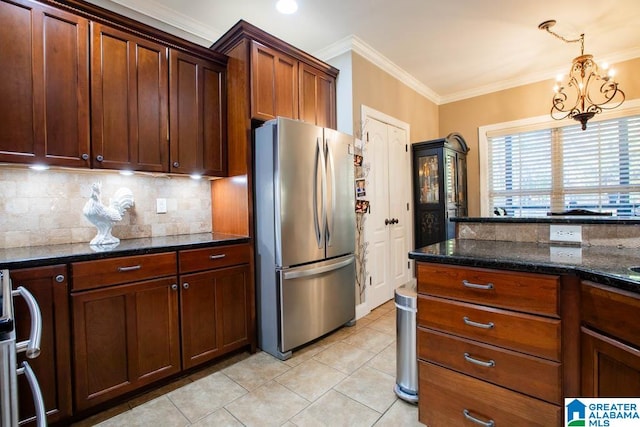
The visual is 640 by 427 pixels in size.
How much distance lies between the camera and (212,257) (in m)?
2.21

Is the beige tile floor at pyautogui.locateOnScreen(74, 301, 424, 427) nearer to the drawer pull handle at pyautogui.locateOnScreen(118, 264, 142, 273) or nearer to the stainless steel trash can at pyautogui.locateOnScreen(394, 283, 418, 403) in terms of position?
the stainless steel trash can at pyautogui.locateOnScreen(394, 283, 418, 403)

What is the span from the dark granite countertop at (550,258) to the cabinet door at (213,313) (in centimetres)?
143

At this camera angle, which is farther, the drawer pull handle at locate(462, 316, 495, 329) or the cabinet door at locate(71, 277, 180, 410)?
the cabinet door at locate(71, 277, 180, 410)

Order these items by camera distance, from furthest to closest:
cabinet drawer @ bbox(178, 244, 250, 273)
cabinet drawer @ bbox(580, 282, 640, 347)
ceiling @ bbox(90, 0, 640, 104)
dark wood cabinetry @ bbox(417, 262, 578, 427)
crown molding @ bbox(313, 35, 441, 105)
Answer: crown molding @ bbox(313, 35, 441, 105) < ceiling @ bbox(90, 0, 640, 104) < cabinet drawer @ bbox(178, 244, 250, 273) < dark wood cabinetry @ bbox(417, 262, 578, 427) < cabinet drawer @ bbox(580, 282, 640, 347)

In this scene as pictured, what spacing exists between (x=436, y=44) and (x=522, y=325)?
3.13m

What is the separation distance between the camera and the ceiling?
102 inches

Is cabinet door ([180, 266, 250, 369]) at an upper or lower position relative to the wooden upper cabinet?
lower

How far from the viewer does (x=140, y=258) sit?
6.16 ft

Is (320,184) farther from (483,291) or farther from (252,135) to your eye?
(483,291)

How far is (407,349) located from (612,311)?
1.05 m

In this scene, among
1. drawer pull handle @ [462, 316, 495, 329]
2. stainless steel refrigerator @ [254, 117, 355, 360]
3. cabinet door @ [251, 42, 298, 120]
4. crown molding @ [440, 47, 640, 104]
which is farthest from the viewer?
crown molding @ [440, 47, 640, 104]

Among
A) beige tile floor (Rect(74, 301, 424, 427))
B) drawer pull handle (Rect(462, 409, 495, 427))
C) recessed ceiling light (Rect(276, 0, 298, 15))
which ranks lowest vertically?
beige tile floor (Rect(74, 301, 424, 427))

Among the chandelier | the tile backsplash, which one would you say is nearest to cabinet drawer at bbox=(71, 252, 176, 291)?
the tile backsplash

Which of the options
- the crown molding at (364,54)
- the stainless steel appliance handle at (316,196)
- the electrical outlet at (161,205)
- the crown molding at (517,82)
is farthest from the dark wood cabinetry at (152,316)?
the crown molding at (517,82)
